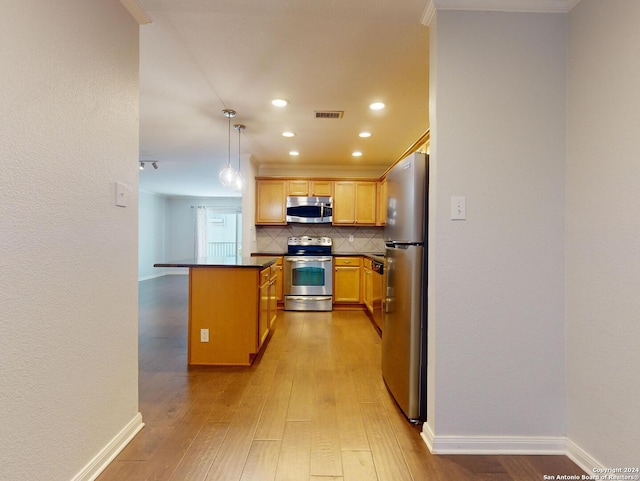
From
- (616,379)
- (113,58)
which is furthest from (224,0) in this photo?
(616,379)

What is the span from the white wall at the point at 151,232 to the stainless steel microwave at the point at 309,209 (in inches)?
180

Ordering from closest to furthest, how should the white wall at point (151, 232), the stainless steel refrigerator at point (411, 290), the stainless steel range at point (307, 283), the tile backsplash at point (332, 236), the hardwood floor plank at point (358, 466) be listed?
the hardwood floor plank at point (358, 466) < the stainless steel refrigerator at point (411, 290) < the stainless steel range at point (307, 283) < the tile backsplash at point (332, 236) < the white wall at point (151, 232)

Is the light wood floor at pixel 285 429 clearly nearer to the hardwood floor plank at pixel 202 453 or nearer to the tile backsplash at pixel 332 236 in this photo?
the hardwood floor plank at pixel 202 453

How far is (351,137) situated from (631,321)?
129 inches

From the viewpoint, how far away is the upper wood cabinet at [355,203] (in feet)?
18.0

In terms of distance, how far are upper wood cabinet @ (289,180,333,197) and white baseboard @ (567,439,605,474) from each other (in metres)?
4.34

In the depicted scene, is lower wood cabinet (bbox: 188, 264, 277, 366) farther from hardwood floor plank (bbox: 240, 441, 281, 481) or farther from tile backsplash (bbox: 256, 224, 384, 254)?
tile backsplash (bbox: 256, 224, 384, 254)

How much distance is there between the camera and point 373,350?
3273mm

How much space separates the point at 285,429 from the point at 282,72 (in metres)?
2.46

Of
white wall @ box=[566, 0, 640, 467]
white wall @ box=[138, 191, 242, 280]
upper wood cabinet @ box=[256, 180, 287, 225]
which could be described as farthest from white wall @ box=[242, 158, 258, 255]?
white wall @ box=[138, 191, 242, 280]

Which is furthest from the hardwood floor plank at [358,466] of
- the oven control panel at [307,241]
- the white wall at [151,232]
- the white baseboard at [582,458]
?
the white wall at [151,232]

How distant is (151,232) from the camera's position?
8.66 meters

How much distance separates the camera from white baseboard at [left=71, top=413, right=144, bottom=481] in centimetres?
143

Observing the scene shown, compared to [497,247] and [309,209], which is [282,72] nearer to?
[497,247]
